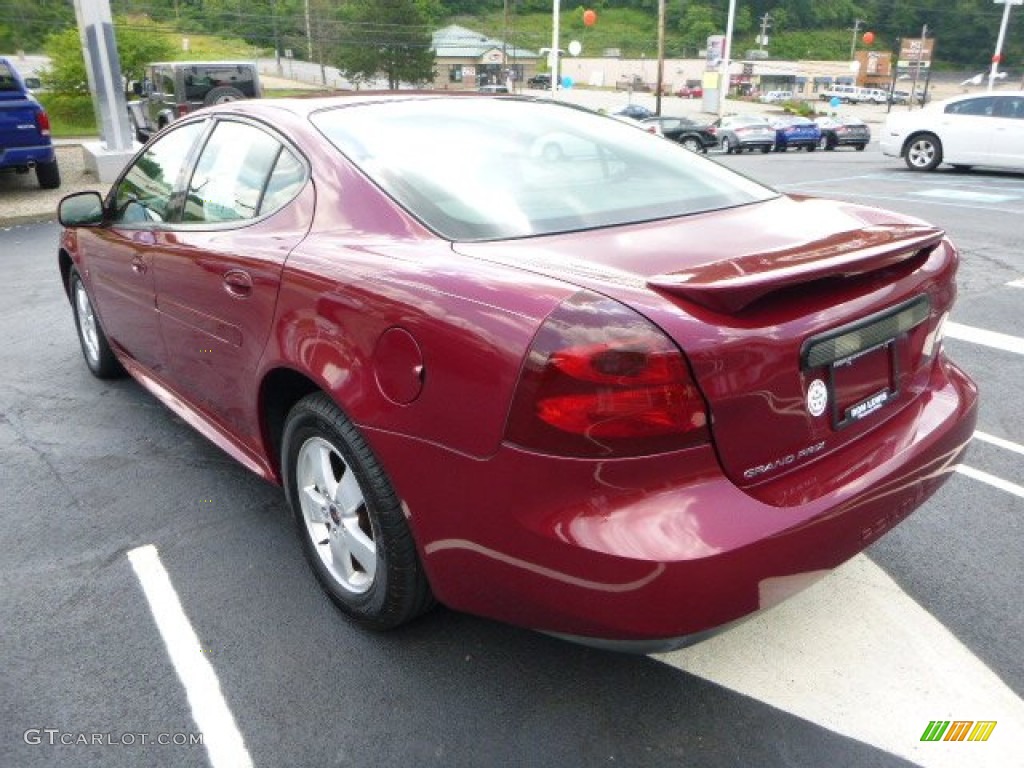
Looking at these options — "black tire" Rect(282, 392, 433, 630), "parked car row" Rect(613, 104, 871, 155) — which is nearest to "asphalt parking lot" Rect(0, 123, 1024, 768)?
"black tire" Rect(282, 392, 433, 630)

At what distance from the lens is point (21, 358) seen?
5254mm

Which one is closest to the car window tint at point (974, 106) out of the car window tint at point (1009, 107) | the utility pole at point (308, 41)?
the car window tint at point (1009, 107)

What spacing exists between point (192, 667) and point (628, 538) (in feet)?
4.78

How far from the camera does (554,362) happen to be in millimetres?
1705

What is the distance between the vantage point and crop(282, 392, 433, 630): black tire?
7.13 feet

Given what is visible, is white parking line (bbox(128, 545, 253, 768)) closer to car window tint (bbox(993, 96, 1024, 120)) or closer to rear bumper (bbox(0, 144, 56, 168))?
rear bumper (bbox(0, 144, 56, 168))

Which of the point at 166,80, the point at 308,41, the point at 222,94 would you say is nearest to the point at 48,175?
the point at 222,94

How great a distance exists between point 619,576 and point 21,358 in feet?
16.2

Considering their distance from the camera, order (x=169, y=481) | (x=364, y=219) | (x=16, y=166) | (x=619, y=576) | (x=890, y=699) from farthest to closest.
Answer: (x=16, y=166), (x=169, y=481), (x=364, y=219), (x=890, y=699), (x=619, y=576)

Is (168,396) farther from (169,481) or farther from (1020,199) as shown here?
(1020,199)

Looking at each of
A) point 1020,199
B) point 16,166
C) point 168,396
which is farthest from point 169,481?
point 1020,199

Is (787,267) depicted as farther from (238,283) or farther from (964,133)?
(964,133)

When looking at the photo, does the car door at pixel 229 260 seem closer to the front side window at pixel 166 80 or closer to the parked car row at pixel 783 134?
the front side window at pixel 166 80

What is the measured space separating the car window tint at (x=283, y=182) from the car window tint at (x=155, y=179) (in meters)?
0.78
